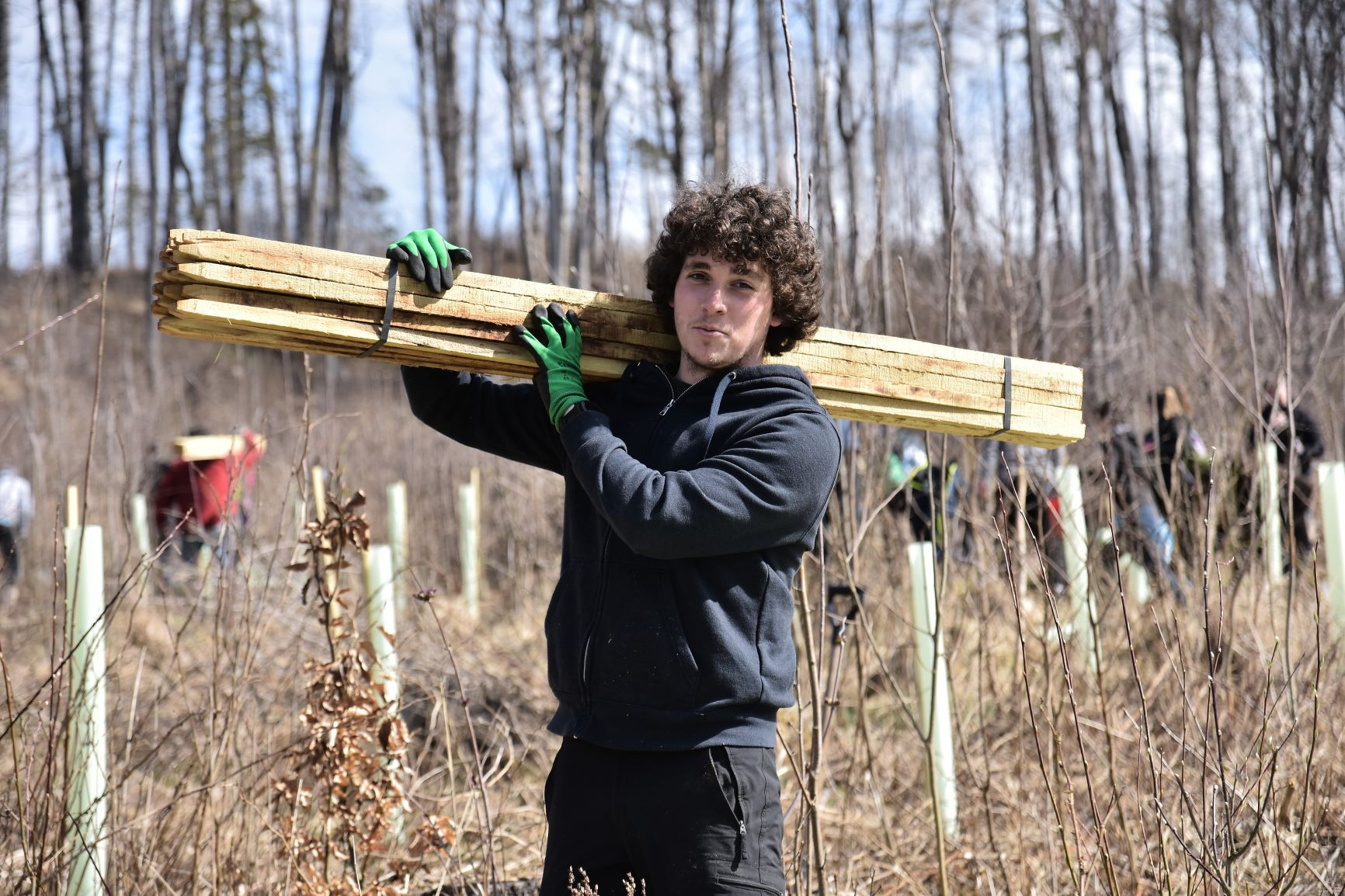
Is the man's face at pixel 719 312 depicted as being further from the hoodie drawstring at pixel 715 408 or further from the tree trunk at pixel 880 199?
the tree trunk at pixel 880 199

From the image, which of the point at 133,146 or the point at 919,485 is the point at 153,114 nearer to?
the point at 133,146

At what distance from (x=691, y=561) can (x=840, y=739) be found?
280 cm

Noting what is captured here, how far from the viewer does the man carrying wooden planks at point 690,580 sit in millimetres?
1930

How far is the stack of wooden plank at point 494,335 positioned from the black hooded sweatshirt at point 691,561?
311mm

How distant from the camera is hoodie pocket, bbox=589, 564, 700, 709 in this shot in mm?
1935

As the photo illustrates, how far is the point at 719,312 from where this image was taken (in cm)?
218

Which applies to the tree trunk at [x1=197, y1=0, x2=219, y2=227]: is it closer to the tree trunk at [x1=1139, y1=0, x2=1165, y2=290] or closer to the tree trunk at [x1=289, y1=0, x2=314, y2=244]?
the tree trunk at [x1=289, y1=0, x2=314, y2=244]

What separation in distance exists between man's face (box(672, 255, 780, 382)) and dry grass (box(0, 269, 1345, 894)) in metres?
0.66

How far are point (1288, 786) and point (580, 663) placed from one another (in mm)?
2203

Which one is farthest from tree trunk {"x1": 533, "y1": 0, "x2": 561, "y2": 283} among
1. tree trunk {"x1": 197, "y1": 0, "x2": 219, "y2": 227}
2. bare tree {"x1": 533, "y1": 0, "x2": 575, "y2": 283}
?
tree trunk {"x1": 197, "y1": 0, "x2": 219, "y2": 227}

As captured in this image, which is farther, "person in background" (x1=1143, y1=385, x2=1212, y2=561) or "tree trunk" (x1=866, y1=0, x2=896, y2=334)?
"person in background" (x1=1143, y1=385, x2=1212, y2=561)

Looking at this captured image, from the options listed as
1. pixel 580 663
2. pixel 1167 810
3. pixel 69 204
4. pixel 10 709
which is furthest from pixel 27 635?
pixel 69 204

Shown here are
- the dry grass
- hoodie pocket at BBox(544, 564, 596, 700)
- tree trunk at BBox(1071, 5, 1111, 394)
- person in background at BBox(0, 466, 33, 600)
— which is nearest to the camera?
hoodie pocket at BBox(544, 564, 596, 700)

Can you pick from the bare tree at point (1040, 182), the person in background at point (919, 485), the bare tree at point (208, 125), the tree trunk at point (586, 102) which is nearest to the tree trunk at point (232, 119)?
the bare tree at point (208, 125)
